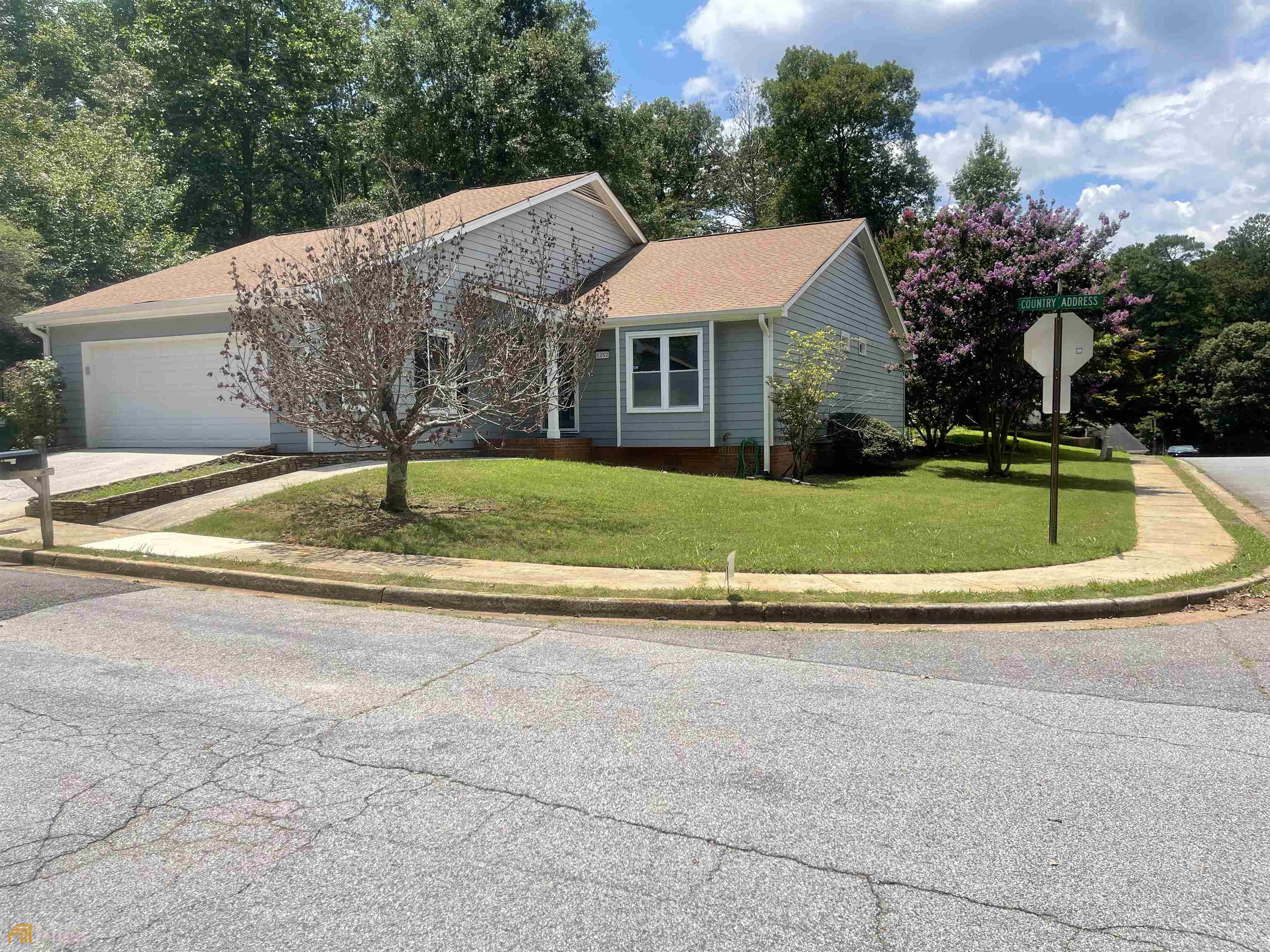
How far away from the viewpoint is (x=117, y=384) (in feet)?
59.8

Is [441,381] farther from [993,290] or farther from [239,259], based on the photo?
[993,290]

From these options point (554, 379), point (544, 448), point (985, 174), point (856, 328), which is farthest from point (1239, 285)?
point (554, 379)

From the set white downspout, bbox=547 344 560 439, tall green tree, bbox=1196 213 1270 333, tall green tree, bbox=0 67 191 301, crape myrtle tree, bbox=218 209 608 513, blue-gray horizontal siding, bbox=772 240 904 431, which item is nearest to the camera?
crape myrtle tree, bbox=218 209 608 513

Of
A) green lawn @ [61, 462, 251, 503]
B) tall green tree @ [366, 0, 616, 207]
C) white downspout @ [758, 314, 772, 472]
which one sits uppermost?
tall green tree @ [366, 0, 616, 207]

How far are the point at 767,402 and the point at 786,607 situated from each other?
10639 millimetres

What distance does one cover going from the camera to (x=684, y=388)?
18453 millimetres

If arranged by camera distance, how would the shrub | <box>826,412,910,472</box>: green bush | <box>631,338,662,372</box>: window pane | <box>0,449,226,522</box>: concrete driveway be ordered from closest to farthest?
<box>0,449,226,522</box>: concrete driveway, the shrub, <box>631,338,662,372</box>: window pane, <box>826,412,910,472</box>: green bush

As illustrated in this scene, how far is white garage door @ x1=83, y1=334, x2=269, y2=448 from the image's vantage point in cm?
1681

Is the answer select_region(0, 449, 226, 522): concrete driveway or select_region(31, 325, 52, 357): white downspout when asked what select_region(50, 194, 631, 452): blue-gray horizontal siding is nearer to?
select_region(31, 325, 52, 357): white downspout

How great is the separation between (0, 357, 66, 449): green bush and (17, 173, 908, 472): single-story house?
0.33 metres

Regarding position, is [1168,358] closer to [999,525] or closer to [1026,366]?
[1026,366]

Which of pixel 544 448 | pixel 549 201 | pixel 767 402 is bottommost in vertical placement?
pixel 544 448

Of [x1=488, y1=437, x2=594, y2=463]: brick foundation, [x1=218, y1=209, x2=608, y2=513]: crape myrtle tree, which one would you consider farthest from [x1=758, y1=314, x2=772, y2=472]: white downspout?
[x1=218, y1=209, x2=608, y2=513]: crape myrtle tree

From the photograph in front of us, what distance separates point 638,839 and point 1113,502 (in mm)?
14747
